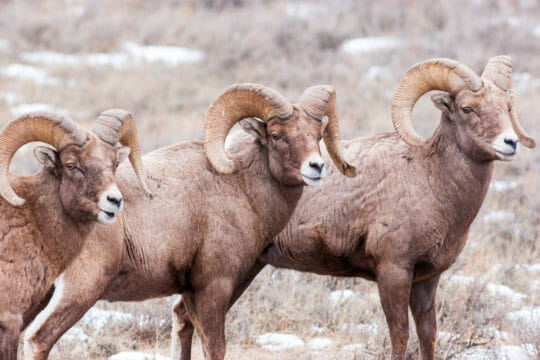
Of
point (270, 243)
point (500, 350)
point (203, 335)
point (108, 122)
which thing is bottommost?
point (500, 350)

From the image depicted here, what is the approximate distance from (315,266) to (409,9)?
56.2 ft

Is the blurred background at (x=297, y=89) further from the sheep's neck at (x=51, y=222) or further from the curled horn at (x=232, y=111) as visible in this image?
the curled horn at (x=232, y=111)

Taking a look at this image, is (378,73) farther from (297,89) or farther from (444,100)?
(444,100)

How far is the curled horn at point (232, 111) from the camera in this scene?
238 inches

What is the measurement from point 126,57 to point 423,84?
14.9 metres

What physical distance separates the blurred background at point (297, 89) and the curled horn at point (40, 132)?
254 centimetres

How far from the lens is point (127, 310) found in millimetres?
8391

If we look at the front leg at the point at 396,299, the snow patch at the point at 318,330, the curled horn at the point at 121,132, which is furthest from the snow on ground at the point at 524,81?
the curled horn at the point at 121,132

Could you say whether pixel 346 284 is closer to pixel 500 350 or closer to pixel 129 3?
pixel 500 350

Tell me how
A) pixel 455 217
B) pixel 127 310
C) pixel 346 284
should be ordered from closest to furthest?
pixel 455 217 < pixel 127 310 < pixel 346 284

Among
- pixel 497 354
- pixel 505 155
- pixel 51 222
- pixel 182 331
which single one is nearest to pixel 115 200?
pixel 51 222

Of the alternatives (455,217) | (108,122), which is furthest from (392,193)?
(108,122)

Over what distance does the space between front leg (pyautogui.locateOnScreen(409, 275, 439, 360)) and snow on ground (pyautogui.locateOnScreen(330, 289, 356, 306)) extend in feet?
6.13

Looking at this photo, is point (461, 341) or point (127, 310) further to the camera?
point (127, 310)
